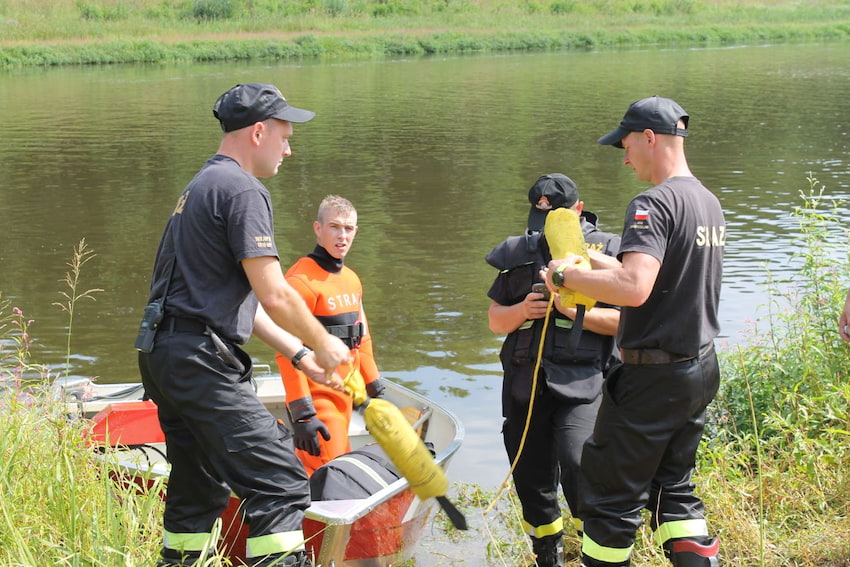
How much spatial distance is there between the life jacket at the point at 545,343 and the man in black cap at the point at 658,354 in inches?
24.6

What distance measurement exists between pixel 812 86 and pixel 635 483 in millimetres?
32642

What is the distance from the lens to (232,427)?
3.86 meters

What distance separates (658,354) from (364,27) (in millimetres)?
53590

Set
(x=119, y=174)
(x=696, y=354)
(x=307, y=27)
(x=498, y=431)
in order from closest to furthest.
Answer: (x=696, y=354) → (x=498, y=431) → (x=119, y=174) → (x=307, y=27)

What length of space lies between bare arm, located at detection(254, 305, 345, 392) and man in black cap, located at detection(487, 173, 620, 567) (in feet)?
3.34

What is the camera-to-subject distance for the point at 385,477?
17.0 ft

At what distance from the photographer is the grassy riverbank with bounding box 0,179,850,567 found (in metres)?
4.04

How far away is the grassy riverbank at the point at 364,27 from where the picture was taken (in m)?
47.6

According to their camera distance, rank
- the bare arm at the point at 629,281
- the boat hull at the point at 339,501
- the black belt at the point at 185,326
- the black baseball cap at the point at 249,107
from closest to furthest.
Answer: the bare arm at the point at 629,281 → the black belt at the point at 185,326 → the black baseball cap at the point at 249,107 → the boat hull at the point at 339,501

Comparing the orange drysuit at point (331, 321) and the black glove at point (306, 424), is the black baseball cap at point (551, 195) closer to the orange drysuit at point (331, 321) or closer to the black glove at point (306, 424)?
the orange drysuit at point (331, 321)

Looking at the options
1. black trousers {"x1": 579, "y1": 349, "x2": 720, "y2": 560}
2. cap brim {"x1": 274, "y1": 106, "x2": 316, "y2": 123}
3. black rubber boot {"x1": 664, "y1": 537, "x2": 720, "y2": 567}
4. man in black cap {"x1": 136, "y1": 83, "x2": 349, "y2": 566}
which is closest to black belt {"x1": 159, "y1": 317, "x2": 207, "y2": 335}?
man in black cap {"x1": 136, "y1": 83, "x2": 349, "y2": 566}

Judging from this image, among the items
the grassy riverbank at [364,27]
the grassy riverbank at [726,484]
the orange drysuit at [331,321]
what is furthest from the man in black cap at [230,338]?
the grassy riverbank at [364,27]

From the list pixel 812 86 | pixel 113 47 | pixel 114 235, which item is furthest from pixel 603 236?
pixel 113 47

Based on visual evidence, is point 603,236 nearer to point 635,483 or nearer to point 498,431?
point 635,483
